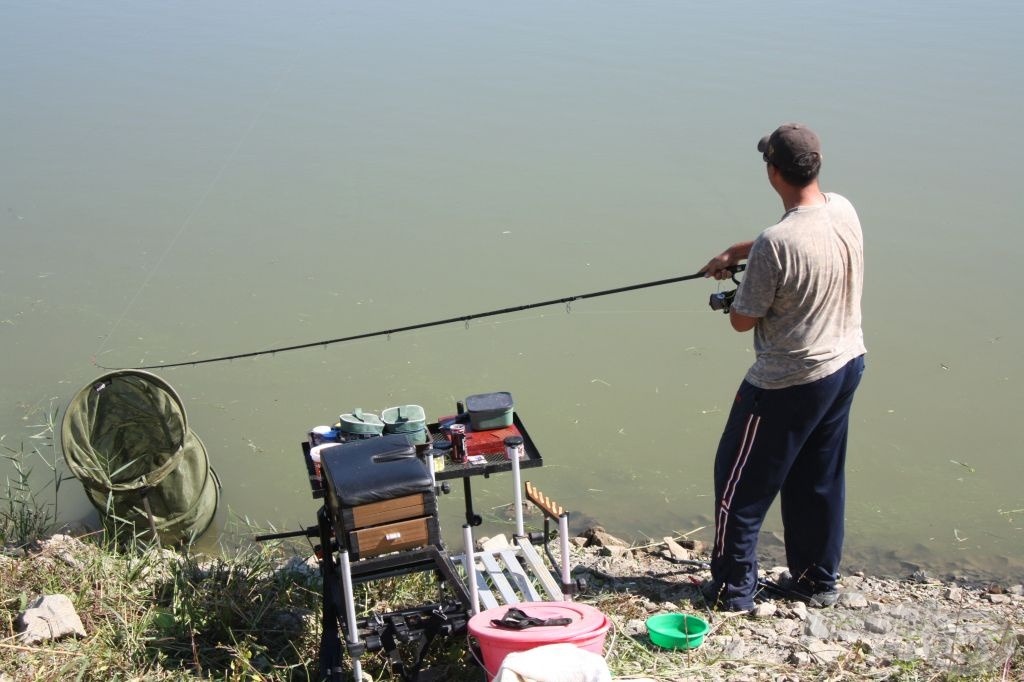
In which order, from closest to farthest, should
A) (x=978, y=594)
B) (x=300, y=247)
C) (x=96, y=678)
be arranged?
(x=96, y=678) → (x=978, y=594) → (x=300, y=247)

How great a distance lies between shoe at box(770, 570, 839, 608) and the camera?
383 cm

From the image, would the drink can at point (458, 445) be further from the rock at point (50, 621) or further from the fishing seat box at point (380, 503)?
the rock at point (50, 621)

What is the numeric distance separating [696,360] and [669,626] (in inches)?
112

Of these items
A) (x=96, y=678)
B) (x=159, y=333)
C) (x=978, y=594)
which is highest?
(x=159, y=333)

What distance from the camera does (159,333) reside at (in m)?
6.79

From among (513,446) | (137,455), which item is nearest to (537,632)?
(513,446)

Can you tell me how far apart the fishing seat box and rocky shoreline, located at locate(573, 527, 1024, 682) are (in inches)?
26.3

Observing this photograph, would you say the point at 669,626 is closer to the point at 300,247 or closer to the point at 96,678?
the point at 96,678

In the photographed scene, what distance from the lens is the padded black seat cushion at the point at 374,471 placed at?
10.0ft

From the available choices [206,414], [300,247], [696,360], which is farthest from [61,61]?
[696,360]

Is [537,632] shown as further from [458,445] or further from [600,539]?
[600,539]

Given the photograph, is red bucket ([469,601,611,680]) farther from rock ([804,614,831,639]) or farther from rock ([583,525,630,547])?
rock ([583,525,630,547])

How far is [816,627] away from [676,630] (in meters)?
0.47

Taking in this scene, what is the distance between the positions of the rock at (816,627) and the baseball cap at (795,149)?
1359mm
